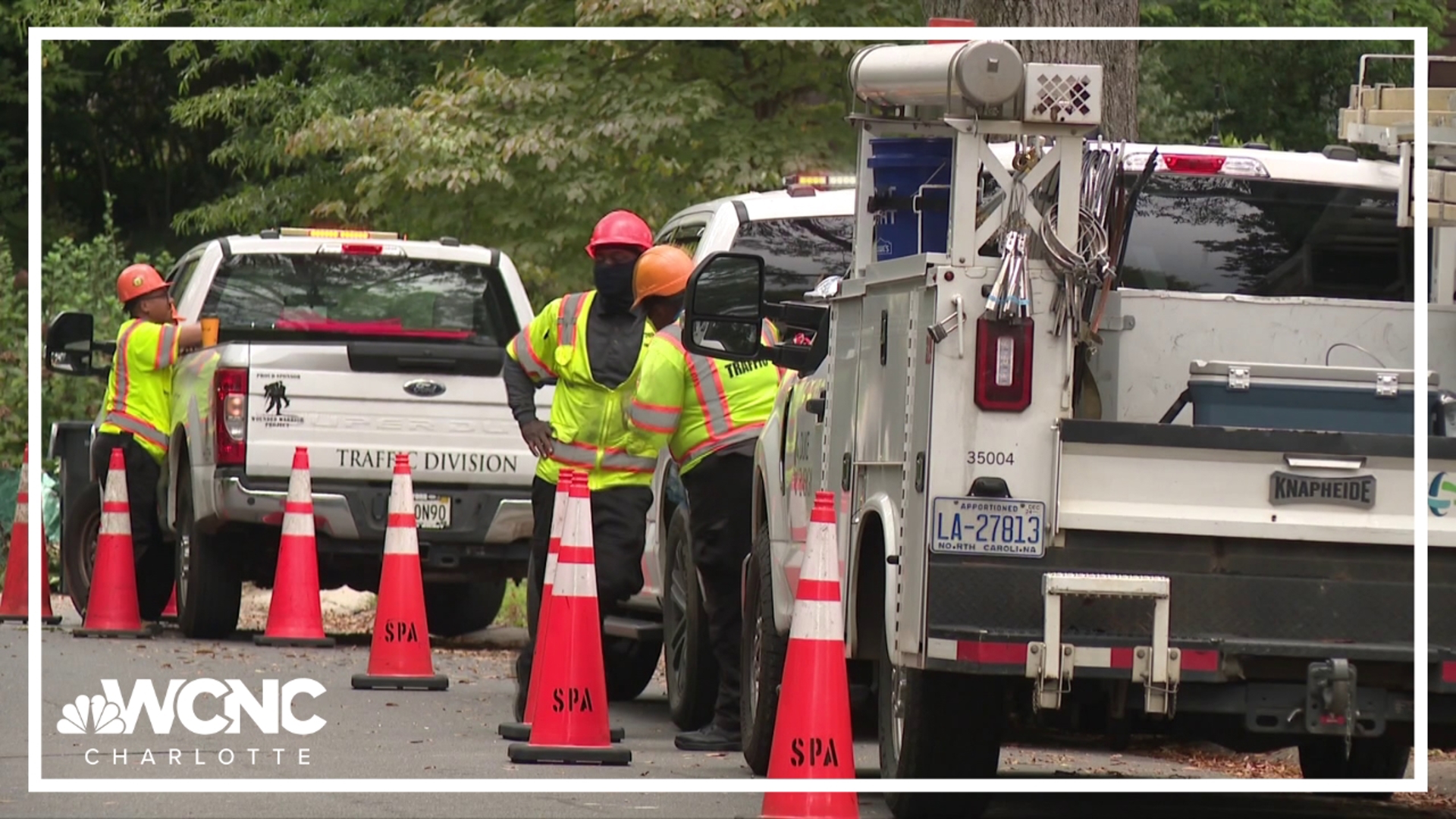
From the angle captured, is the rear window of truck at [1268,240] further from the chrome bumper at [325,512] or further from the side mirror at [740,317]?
the chrome bumper at [325,512]

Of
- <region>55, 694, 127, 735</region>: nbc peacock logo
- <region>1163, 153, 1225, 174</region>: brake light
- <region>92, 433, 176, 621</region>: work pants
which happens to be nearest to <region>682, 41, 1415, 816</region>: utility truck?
<region>1163, 153, 1225, 174</region>: brake light

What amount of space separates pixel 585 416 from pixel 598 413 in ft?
0.17

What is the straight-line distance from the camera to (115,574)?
14633 mm

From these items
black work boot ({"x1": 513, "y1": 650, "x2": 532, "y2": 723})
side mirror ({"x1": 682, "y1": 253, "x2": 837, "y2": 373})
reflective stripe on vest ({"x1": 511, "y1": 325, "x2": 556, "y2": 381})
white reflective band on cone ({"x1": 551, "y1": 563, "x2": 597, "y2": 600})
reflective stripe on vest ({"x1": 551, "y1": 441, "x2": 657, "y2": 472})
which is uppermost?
side mirror ({"x1": 682, "y1": 253, "x2": 837, "y2": 373})

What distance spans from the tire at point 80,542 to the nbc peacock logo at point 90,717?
15.7 feet

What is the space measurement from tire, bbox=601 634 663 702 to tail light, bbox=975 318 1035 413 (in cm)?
538

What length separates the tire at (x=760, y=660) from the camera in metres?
8.91

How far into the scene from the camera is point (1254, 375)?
7398 mm

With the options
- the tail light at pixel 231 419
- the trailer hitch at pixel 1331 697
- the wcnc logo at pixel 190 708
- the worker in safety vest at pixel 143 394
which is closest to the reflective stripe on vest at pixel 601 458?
the wcnc logo at pixel 190 708

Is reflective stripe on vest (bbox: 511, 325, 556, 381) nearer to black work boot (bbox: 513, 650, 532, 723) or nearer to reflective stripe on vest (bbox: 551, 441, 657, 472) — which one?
reflective stripe on vest (bbox: 551, 441, 657, 472)

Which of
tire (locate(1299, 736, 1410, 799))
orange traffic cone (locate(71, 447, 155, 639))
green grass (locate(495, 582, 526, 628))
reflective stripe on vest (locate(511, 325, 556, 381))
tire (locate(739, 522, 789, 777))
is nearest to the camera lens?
tire (locate(739, 522, 789, 777))

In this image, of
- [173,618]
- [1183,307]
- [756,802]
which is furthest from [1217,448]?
[173,618]

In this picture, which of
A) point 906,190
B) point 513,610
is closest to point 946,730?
point 906,190

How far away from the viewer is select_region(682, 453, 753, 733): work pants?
1014 centimetres
